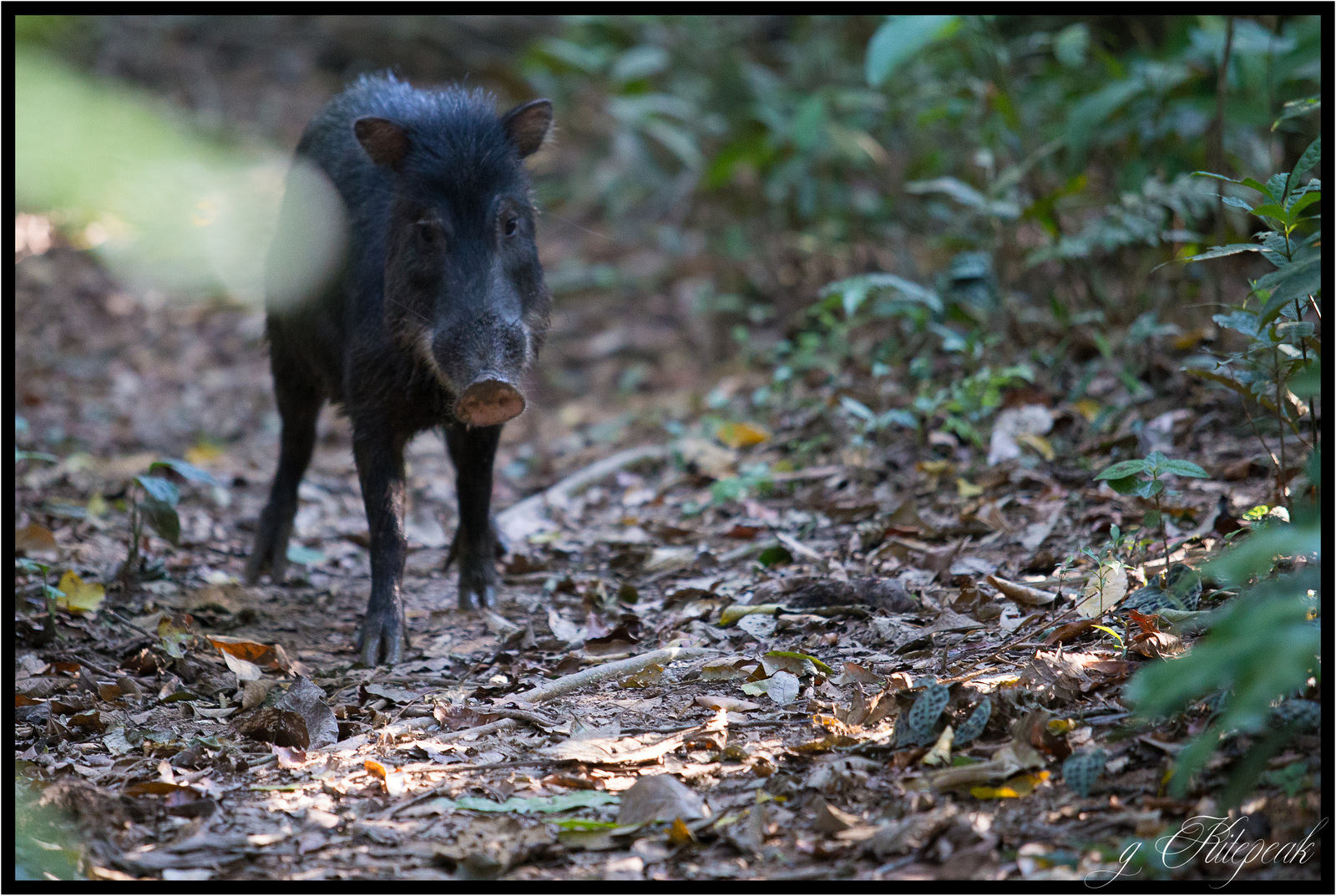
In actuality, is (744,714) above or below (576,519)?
below

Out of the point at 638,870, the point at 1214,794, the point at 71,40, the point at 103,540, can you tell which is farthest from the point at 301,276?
the point at 71,40

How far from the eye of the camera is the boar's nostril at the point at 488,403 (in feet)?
13.0

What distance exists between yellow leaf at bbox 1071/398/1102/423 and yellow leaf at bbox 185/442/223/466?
493 cm

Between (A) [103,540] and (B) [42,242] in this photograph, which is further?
(B) [42,242]

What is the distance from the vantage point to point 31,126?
32.1ft

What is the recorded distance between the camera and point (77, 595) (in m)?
4.30

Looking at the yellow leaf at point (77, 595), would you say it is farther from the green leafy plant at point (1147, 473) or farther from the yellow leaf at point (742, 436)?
the green leafy plant at point (1147, 473)

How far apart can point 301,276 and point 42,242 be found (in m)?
5.93

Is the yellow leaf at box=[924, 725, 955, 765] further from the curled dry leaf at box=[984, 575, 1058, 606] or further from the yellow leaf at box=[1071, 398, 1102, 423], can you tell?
the yellow leaf at box=[1071, 398, 1102, 423]

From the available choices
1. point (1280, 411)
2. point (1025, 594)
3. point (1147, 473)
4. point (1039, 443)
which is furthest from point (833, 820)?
point (1039, 443)

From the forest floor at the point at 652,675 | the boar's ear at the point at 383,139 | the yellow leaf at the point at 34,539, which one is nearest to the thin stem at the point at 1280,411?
the forest floor at the point at 652,675

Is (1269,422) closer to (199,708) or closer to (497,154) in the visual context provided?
(497,154)

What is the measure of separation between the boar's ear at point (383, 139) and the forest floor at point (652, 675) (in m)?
1.84

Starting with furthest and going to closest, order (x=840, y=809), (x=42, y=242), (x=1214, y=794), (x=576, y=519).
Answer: (x=42, y=242) → (x=576, y=519) → (x=840, y=809) → (x=1214, y=794)
